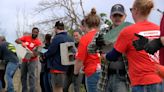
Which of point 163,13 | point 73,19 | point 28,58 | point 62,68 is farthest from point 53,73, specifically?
point 73,19

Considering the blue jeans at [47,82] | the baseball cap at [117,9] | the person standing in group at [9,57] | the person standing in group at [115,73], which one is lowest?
the blue jeans at [47,82]

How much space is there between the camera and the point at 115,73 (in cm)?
625

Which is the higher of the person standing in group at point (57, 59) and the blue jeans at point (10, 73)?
the person standing in group at point (57, 59)

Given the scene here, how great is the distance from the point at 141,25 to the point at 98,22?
2090 millimetres

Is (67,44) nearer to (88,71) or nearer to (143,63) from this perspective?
(88,71)

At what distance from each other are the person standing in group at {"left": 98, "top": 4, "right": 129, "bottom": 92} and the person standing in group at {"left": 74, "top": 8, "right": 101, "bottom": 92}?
25.9 inches

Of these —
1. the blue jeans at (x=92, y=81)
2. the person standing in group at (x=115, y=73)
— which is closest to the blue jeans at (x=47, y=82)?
the blue jeans at (x=92, y=81)

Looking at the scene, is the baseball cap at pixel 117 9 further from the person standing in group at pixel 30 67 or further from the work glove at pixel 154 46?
the person standing in group at pixel 30 67

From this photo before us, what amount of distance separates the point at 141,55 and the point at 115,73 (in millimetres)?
1151

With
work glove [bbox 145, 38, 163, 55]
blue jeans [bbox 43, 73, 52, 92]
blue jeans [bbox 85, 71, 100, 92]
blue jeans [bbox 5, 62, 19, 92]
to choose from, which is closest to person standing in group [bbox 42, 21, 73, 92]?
blue jeans [bbox 43, 73, 52, 92]

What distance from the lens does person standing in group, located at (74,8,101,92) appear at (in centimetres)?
702

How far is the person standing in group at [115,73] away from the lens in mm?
6203

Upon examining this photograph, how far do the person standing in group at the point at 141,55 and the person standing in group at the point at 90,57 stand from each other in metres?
1.76

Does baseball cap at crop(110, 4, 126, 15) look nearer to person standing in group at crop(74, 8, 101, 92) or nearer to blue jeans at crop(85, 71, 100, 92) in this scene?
person standing in group at crop(74, 8, 101, 92)
